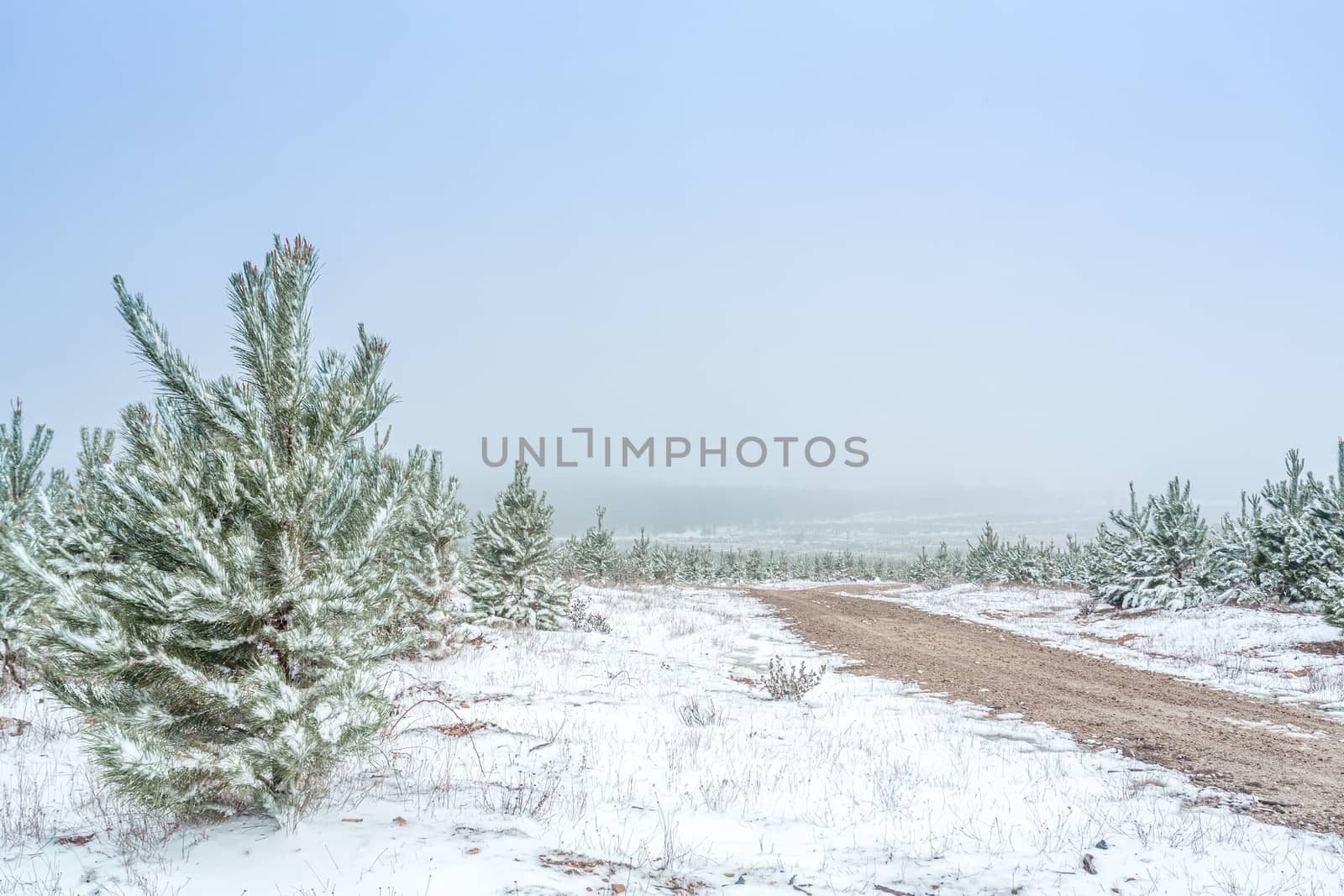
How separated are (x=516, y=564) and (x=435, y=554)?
397 centimetres

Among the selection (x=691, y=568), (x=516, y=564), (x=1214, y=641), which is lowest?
(x=691, y=568)

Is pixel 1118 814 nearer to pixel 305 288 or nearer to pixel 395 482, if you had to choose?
pixel 395 482

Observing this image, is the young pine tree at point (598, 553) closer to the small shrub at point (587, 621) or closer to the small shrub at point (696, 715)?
the small shrub at point (587, 621)

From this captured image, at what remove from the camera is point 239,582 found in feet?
13.8

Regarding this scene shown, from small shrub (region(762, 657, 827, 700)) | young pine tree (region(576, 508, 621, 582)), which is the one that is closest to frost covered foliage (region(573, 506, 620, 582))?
young pine tree (region(576, 508, 621, 582))

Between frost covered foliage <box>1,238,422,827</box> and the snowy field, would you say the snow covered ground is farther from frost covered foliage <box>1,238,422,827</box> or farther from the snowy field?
the snowy field

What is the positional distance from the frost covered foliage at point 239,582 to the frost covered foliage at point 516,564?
12.3 m

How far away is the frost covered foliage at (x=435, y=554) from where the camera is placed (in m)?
12.9

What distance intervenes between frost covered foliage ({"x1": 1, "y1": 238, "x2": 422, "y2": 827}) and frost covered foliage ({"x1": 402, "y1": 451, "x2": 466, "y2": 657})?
8148mm

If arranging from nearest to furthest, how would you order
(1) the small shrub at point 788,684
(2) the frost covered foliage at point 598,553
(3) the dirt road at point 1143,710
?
(3) the dirt road at point 1143,710 < (1) the small shrub at point 788,684 < (2) the frost covered foliage at point 598,553

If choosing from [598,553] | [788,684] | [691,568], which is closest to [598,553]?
[598,553]

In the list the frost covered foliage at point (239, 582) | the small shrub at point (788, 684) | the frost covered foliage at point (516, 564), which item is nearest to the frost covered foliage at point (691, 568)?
the frost covered foliage at point (516, 564)

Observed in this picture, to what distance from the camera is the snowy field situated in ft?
38.7

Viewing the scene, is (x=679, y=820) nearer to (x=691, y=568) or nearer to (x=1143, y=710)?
(x=1143, y=710)
